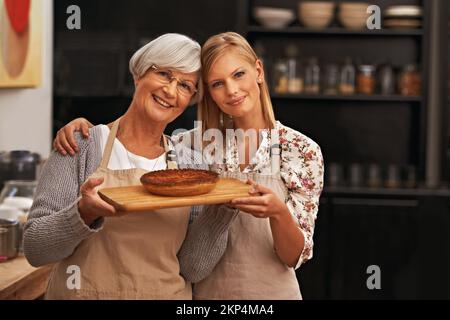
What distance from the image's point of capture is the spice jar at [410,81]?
9.76ft

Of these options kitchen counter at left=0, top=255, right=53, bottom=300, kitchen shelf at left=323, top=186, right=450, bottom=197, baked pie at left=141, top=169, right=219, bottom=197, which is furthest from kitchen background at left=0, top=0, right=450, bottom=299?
baked pie at left=141, top=169, right=219, bottom=197

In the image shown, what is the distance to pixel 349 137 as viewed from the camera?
3129 mm

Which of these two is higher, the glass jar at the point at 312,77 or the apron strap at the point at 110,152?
the glass jar at the point at 312,77

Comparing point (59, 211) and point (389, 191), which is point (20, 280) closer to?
point (59, 211)

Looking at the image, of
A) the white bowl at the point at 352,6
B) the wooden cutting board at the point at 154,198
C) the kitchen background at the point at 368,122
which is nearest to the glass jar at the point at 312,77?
the kitchen background at the point at 368,122

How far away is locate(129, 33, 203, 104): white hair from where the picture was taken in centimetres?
116

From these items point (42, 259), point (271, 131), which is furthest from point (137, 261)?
point (271, 131)

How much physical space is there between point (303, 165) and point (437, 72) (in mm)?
1984

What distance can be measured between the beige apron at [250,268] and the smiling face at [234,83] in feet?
0.32

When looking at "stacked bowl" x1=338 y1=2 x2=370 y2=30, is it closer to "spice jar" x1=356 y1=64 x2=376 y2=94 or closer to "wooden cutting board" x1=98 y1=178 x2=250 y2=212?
"spice jar" x1=356 y1=64 x2=376 y2=94

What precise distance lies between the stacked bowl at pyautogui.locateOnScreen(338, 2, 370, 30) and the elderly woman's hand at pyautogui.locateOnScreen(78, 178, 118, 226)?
1.95m

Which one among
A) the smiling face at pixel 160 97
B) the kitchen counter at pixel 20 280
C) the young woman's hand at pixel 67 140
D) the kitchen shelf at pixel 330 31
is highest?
the kitchen shelf at pixel 330 31

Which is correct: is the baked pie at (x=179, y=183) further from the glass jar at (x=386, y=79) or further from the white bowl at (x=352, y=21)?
the glass jar at (x=386, y=79)
